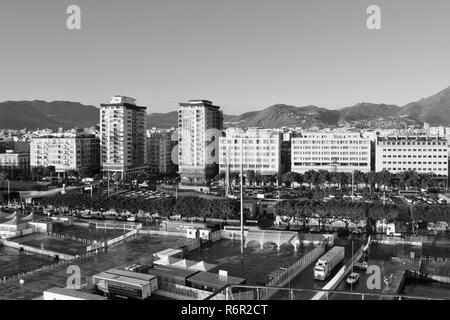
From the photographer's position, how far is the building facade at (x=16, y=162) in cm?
4044

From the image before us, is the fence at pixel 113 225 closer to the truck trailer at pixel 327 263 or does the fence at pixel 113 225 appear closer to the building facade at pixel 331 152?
the truck trailer at pixel 327 263

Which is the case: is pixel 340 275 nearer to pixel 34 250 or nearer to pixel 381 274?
pixel 381 274

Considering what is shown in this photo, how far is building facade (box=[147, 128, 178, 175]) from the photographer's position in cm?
4409

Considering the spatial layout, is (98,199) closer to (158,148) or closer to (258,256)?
(258,256)

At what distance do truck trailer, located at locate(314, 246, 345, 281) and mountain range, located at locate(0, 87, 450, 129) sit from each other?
88.0 meters

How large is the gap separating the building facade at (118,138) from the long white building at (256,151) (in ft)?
26.4

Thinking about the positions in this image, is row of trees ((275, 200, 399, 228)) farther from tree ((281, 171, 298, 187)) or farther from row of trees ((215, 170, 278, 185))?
row of trees ((215, 170, 278, 185))

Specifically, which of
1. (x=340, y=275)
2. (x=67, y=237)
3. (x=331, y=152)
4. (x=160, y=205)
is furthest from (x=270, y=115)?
(x=340, y=275)

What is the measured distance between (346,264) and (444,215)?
22.9ft

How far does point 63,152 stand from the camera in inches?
1585

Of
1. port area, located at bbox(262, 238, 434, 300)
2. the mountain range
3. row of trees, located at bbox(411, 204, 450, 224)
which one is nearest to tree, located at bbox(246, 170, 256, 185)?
row of trees, located at bbox(411, 204, 450, 224)

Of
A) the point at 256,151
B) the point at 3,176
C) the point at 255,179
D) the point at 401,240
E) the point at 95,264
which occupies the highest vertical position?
the point at 256,151

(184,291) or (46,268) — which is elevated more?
(46,268)

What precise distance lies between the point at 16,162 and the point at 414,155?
32.9 m
